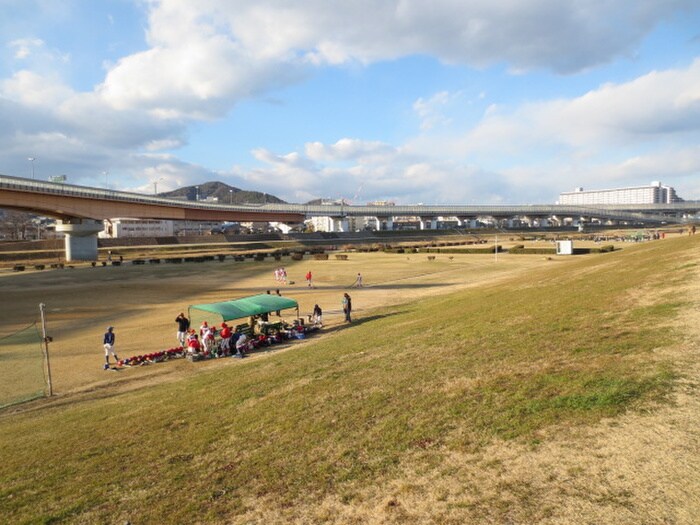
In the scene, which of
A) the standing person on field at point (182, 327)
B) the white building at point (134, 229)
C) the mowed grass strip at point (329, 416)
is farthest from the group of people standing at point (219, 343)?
the white building at point (134, 229)

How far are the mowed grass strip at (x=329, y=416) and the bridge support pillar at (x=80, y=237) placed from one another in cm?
7356

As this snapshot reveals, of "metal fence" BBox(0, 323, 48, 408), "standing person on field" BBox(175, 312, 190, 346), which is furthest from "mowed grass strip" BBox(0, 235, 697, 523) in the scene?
"standing person on field" BBox(175, 312, 190, 346)

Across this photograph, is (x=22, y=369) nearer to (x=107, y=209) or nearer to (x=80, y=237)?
(x=80, y=237)

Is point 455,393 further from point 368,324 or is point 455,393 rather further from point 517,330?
point 368,324

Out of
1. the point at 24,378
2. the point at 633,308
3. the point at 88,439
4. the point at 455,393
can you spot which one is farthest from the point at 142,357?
the point at 633,308

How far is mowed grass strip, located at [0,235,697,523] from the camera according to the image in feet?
21.9

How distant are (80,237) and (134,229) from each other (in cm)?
9226

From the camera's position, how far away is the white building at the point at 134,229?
15562 cm

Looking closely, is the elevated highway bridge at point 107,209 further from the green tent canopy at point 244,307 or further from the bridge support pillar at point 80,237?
the green tent canopy at point 244,307

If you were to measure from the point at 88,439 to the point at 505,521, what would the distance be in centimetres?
915

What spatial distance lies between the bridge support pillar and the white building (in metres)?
80.9

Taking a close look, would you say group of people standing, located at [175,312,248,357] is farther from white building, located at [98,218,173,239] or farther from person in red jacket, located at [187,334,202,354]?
white building, located at [98,218,173,239]

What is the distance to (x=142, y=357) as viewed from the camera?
18375 mm

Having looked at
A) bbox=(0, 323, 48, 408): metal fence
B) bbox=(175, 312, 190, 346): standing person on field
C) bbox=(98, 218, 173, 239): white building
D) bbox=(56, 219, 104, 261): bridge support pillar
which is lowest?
bbox=(0, 323, 48, 408): metal fence
